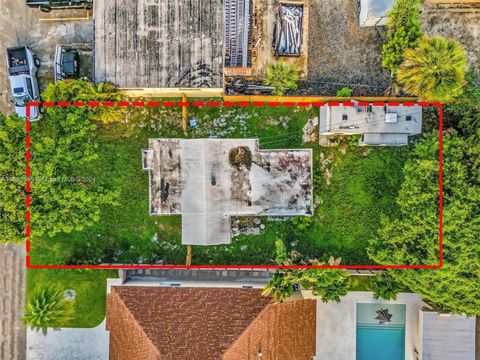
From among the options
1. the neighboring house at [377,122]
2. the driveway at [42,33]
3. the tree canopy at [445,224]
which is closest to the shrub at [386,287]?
the tree canopy at [445,224]

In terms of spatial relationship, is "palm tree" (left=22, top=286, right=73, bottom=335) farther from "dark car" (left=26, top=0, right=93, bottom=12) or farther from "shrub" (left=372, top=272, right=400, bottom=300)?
"shrub" (left=372, top=272, right=400, bottom=300)

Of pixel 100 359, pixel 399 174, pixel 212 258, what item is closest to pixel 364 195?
pixel 399 174

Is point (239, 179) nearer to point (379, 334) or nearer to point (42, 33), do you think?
point (379, 334)

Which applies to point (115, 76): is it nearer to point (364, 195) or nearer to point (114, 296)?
point (114, 296)

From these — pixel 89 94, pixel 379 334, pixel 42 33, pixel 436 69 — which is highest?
pixel 42 33

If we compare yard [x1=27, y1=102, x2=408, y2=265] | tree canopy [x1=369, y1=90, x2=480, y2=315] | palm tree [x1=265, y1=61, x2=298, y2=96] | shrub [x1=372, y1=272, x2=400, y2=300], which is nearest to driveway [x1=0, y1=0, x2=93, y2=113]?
yard [x1=27, y1=102, x2=408, y2=265]

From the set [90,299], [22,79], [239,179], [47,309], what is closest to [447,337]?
[239,179]
